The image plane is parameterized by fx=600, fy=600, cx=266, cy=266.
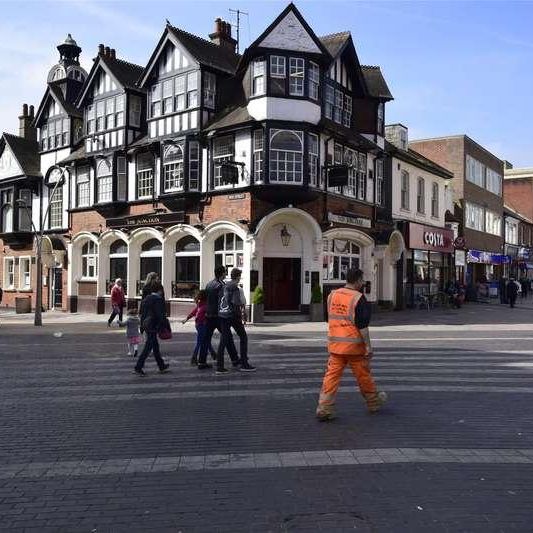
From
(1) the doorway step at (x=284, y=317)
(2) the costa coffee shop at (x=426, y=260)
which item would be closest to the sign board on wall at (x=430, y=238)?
(2) the costa coffee shop at (x=426, y=260)

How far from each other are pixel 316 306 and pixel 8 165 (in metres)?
21.3

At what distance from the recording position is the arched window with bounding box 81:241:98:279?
28719 millimetres

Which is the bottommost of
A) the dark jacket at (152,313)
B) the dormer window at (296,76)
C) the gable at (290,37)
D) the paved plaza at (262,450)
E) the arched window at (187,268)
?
the paved plaza at (262,450)

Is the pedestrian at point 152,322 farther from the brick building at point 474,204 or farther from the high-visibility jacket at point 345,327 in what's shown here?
the brick building at point 474,204

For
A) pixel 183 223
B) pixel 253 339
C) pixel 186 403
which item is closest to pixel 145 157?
pixel 183 223

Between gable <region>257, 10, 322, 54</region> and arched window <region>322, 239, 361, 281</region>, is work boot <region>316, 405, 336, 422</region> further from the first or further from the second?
gable <region>257, 10, 322, 54</region>

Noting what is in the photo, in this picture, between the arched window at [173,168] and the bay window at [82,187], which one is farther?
the bay window at [82,187]

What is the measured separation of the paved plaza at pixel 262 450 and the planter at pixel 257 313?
31.7 ft

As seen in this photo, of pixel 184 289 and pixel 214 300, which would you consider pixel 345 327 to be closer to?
pixel 214 300

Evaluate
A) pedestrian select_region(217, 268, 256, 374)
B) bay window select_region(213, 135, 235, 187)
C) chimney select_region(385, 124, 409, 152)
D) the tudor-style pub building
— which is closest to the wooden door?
the tudor-style pub building

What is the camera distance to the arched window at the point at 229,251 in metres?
22.4

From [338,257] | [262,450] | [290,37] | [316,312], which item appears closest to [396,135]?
[338,257]

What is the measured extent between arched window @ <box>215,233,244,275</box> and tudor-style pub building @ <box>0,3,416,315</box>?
5 cm

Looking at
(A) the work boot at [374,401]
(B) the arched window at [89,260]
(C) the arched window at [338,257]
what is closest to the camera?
(A) the work boot at [374,401]
